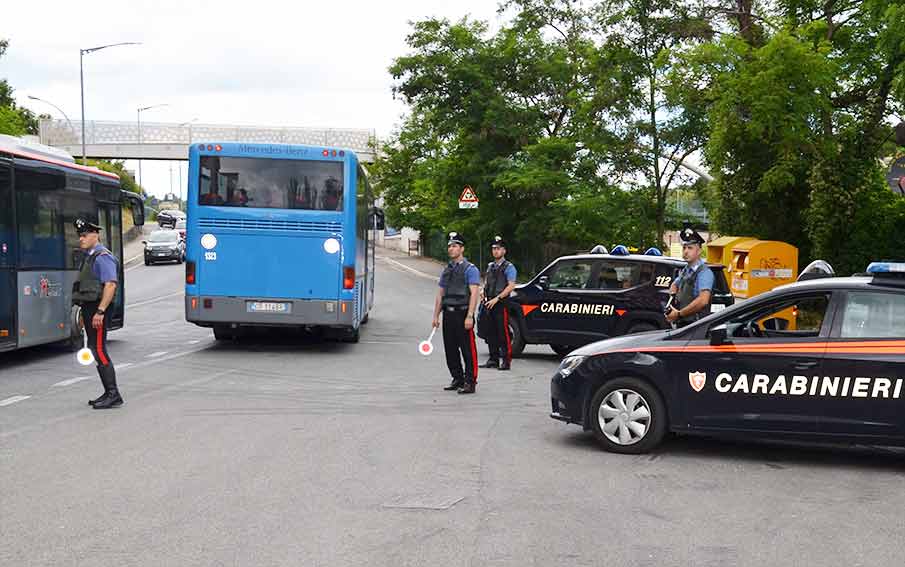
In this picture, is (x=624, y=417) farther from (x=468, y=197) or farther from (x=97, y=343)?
(x=468, y=197)

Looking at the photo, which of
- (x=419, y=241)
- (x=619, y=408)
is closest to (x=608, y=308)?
(x=619, y=408)

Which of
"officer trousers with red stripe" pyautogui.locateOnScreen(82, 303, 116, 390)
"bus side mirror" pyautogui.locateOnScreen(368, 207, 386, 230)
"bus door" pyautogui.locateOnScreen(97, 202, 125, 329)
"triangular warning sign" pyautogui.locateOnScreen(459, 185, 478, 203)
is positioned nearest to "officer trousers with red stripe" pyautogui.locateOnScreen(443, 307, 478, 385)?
"officer trousers with red stripe" pyautogui.locateOnScreen(82, 303, 116, 390)

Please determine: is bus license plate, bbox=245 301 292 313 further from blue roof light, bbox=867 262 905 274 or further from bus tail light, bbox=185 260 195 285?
blue roof light, bbox=867 262 905 274

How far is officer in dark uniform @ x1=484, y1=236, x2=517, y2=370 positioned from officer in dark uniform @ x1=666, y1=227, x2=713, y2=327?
3866 millimetres

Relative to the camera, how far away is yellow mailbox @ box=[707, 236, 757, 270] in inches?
1046

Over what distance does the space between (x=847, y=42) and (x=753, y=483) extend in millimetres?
16888

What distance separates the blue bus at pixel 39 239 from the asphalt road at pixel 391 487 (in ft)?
6.34

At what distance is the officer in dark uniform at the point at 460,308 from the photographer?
12.0 m

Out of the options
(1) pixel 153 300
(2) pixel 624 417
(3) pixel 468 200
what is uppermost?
(3) pixel 468 200

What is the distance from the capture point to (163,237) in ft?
174

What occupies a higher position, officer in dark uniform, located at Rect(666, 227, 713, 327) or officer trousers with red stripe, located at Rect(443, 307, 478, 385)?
officer in dark uniform, located at Rect(666, 227, 713, 327)

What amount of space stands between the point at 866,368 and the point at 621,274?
7.63 m

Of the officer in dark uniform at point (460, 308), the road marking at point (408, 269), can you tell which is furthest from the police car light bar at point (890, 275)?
the road marking at point (408, 269)

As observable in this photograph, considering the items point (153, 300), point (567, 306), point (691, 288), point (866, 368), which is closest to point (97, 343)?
point (691, 288)
